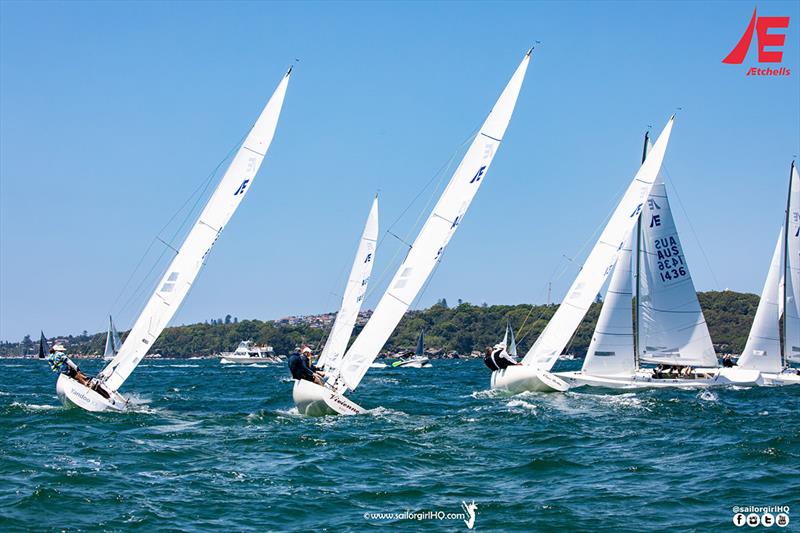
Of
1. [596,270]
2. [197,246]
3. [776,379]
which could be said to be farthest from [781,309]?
[197,246]

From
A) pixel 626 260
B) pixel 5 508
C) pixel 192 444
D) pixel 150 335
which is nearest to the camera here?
pixel 5 508

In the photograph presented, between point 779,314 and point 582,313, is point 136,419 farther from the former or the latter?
point 779,314

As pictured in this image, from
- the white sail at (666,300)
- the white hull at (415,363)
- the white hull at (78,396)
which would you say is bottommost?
the white hull at (415,363)

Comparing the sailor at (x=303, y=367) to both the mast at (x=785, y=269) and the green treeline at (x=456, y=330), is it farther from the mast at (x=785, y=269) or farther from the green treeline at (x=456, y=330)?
the green treeline at (x=456, y=330)

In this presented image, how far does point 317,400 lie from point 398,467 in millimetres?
6133

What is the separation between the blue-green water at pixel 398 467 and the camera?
11.7 m

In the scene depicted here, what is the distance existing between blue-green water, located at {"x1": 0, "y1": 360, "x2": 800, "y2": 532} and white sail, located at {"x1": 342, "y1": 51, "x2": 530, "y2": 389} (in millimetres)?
1690

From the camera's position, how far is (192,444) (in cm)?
1698

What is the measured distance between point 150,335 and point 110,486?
35.4ft

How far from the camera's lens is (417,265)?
2253 centimetres

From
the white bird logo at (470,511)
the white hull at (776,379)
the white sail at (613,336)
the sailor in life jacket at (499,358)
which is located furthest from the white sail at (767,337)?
the white bird logo at (470,511)

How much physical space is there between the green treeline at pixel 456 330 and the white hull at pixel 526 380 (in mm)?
81456

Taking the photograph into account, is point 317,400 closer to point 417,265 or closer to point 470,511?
point 417,265

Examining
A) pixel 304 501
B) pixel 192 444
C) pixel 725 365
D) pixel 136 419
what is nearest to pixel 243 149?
pixel 136 419
